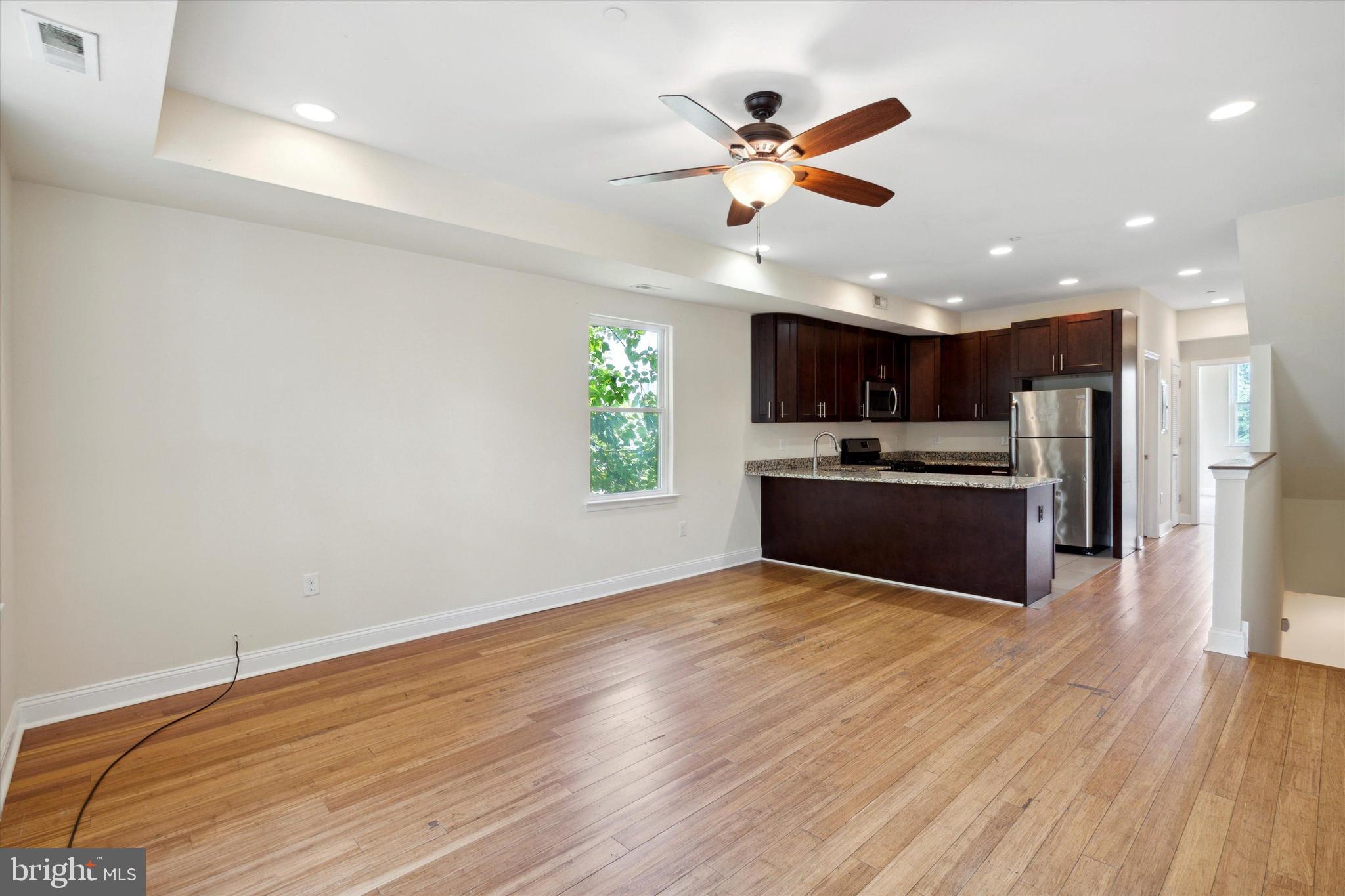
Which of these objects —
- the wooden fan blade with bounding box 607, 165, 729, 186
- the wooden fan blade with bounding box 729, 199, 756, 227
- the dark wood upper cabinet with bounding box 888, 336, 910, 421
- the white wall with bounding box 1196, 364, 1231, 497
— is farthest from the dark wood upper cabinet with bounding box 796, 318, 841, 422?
the white wall with bounding box 1196, 364, 1231, 497

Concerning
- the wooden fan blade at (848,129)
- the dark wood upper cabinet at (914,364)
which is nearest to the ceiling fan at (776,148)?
the wooden fan blade at (848,129)

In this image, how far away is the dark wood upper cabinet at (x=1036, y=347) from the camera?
6359 mm

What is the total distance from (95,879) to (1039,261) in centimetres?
635

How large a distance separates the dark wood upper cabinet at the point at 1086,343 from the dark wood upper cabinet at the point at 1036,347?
0.07 meters

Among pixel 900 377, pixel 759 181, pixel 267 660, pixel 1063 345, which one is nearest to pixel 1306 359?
pixel 1063 345

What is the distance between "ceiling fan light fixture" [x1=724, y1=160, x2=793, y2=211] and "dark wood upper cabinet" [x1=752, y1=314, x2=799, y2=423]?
3196 mm

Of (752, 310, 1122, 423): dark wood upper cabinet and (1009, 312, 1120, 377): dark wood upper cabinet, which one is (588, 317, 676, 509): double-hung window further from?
(1009, 312, 1120, 377): dark wood upper cabinet

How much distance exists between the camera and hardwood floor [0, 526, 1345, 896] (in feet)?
5.95

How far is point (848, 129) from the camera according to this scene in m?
2.28

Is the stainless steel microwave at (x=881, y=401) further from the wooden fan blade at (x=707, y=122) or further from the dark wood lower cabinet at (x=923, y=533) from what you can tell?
the wooden fan blade at (x=707, y=122)

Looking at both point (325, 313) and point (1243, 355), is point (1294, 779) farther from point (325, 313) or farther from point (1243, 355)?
point (1243, 355)

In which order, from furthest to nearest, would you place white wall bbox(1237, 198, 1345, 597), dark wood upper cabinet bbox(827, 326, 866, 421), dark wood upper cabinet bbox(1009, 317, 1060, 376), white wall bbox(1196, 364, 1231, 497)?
white wall bbox(1196, 364, 1231, 497) < dark wood upper cabinet bbox(827, 326, 866, 421) < dark wood upper cabinet bbox(1009, 317, 1060, 376) < white wall bbox(1237, 198, 1345, 597)

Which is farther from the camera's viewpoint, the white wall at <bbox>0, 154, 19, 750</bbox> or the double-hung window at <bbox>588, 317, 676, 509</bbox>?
the double-hung window at <bbox>588, 317, 676, 509</bbox>

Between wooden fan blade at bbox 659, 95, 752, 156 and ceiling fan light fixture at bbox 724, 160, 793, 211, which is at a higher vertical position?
wooden fan blade at bbox 659, 95, 752, 156
